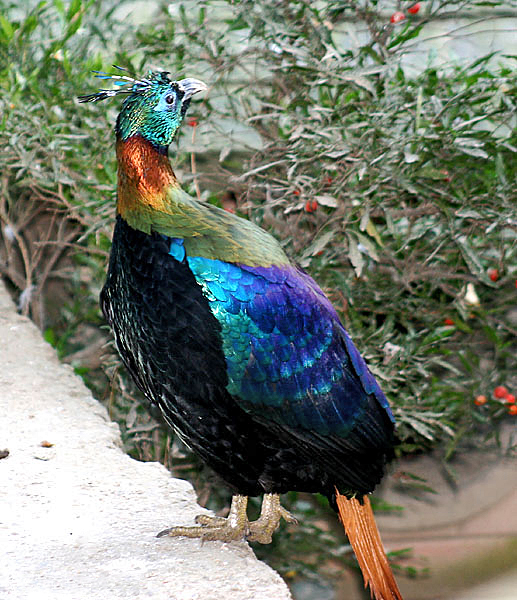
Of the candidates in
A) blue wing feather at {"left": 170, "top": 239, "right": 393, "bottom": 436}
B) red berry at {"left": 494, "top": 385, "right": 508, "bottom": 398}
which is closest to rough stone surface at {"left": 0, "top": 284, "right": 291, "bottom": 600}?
blue wing feather at {"left": 170, "top": 239, "right": 393, "bottom": 436}

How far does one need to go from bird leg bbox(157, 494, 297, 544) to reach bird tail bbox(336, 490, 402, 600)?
22 centimetres

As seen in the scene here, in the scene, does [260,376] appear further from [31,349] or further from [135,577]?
[31,349]

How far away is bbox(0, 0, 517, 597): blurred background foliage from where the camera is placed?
276 cm

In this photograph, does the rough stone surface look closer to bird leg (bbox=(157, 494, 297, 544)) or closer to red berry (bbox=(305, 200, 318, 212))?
bird leg (bbox=(157, 494, 297, 544))

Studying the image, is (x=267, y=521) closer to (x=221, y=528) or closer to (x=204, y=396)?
(x=221, y=528)

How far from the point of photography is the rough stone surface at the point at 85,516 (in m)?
1.83

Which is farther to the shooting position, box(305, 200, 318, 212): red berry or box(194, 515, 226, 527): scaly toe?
box(305, 200, 318, 212): red berry

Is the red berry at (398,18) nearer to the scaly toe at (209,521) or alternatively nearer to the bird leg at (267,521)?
the bird leg at (267,521)

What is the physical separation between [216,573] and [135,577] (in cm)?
19

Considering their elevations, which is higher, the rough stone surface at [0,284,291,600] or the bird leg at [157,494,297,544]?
the bird leg at [157,494,297,544]

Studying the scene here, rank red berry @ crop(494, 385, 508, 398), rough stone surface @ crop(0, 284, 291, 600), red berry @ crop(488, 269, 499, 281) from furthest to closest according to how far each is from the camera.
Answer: red berry @ crop(494, 385, 508, 398), red berry @ crop(488, 269, 499, 281), rough stone surface @ crop(0, 284, 291, 600)

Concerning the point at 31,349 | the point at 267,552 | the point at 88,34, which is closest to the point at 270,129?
the point at 88,34

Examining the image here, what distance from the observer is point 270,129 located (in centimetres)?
333

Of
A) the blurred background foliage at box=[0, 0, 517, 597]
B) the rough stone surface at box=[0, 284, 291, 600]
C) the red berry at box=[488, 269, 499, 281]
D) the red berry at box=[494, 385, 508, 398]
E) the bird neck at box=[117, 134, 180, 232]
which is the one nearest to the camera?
the rough stone surface at box=[0, 284, 291, 600]
